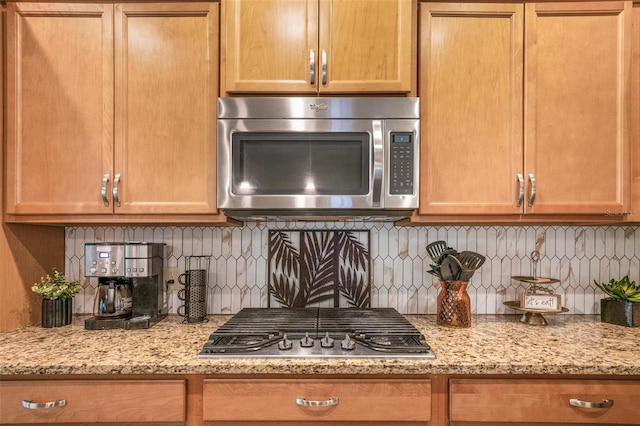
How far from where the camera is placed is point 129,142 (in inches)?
63.0

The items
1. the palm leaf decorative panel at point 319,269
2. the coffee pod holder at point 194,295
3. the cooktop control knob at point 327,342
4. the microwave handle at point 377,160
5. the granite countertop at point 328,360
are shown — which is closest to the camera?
the granite countertop at point 328,360

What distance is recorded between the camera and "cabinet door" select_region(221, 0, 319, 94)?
1566 mm

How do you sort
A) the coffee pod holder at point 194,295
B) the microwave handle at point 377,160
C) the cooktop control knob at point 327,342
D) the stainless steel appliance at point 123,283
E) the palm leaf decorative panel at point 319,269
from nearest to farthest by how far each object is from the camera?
the cooktop control knob at point 327,342 < the microwave handle at point 377,160 < the stainless steel appliance at point 123,283 < the coffee pod holder at point 194,295 < the palm leaf decorative panel at point 319,269

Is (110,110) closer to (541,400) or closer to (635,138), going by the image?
(541,400)

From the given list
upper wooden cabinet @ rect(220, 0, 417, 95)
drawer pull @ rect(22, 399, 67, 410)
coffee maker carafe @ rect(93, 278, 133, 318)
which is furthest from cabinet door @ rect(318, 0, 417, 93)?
drawer pull @ rect(22, 399, 67, 410)

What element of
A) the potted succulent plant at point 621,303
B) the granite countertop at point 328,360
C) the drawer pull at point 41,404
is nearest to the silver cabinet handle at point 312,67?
the granite countertop at point 328,360

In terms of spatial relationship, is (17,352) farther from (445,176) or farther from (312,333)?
(445,176)

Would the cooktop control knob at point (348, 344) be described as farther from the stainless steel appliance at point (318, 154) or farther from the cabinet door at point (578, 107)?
the cabinet door at point (578, 107)

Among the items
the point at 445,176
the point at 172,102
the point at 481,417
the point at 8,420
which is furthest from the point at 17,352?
the point at 445,176

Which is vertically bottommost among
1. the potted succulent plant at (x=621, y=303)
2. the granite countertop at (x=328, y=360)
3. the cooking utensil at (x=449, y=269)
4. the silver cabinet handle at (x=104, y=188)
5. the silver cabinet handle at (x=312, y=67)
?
the granite countertop at (x=328, y=360)

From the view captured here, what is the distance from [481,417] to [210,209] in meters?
1.22

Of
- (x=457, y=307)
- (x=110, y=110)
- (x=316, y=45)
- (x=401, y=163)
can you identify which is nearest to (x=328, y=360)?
(x=457, y=307)

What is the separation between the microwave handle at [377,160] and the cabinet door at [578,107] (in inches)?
23.5

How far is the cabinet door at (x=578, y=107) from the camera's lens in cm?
159
